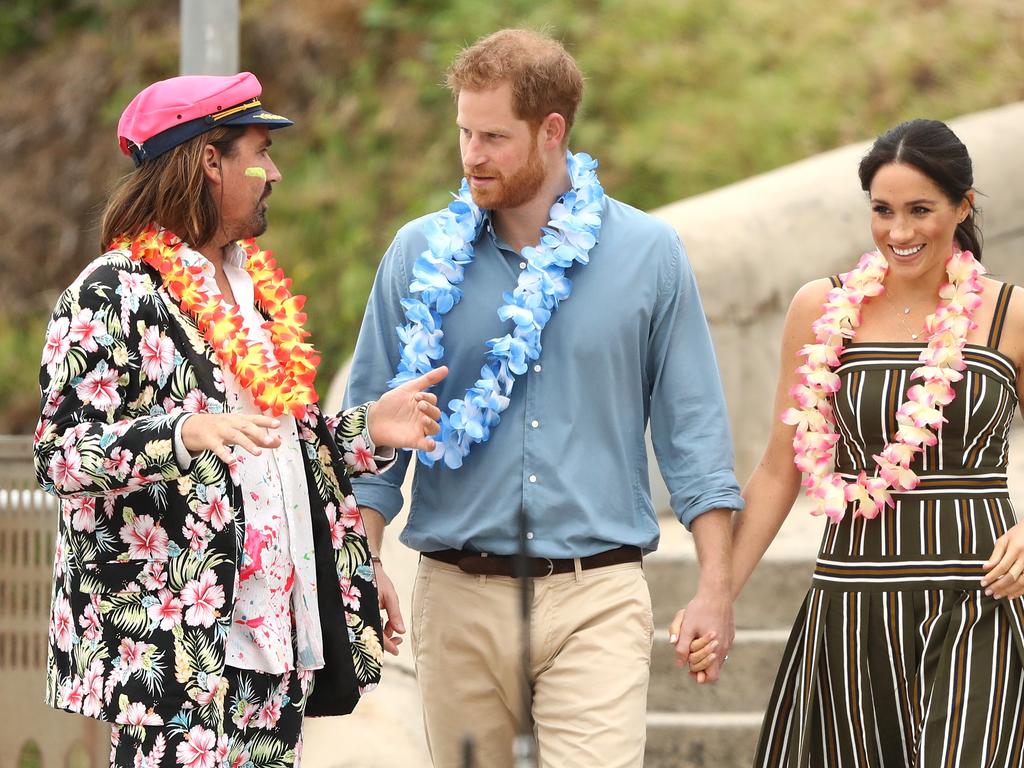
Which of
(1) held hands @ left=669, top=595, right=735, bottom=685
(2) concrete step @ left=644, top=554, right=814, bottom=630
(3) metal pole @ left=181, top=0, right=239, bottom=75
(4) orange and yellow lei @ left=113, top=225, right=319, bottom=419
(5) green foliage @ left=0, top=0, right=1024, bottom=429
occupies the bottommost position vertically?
(2) concrete step @ left=644, top=554, right=814, bottom=630

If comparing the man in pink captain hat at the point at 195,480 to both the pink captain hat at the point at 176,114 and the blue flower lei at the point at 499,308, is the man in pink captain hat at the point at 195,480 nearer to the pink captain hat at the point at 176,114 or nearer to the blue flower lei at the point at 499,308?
the pink captain hat at the point at 176,114

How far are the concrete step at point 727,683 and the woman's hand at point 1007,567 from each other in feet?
8.06

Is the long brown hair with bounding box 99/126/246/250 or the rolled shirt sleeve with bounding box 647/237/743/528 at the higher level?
the long brown hair with bounding box 99/126/246/250

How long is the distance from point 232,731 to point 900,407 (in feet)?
5.68

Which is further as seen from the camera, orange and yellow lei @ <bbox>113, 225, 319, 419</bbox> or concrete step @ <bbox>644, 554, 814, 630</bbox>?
concrete step @ <bbox>644, 554, 814, 630</bbox>

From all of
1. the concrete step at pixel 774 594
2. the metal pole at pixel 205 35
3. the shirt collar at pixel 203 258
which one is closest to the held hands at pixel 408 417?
the shirt collar at pixel 203 258

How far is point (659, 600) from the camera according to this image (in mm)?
6707

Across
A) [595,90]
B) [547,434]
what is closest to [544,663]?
[547,434]

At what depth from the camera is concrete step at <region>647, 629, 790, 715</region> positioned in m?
6.36

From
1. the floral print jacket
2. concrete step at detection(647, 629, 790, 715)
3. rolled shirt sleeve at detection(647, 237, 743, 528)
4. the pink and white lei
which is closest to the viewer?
the floral print jacket

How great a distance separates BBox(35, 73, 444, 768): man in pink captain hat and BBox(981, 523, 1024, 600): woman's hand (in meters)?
1.33

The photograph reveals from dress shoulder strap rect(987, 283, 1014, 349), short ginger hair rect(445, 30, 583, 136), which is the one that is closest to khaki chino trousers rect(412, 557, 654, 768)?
dress shoulder strap rect(987, 283, 1014, 349)

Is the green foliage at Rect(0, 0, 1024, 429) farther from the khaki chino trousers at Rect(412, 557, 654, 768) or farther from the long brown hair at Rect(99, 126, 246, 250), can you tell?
the long brown hair at Rect(99, 126, 246, 250)

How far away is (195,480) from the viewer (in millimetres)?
3572
